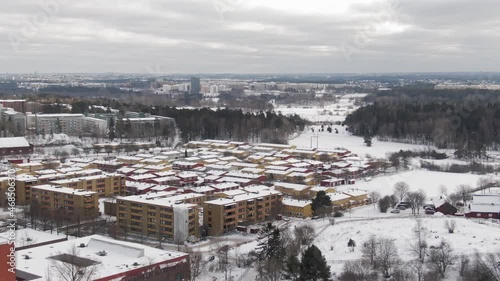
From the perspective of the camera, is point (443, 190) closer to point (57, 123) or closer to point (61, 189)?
point (61, 189)

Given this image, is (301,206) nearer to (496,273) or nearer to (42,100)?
(496,273)

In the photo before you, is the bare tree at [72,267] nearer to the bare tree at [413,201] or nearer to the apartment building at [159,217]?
the apartment building at [159,217]

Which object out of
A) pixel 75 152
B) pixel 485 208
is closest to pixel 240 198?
pixel 485 208

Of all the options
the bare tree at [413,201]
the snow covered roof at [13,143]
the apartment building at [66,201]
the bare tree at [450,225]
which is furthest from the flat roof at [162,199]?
the snow covered roof at [13,143]

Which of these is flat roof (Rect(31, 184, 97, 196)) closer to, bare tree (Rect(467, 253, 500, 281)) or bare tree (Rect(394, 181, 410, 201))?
bare tree (Rect(394, 181, 410, 201))

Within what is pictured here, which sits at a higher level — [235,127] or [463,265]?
[235,127]

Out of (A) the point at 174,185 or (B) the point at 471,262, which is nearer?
(B) the point at 471,262

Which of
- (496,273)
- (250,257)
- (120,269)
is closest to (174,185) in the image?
(250,257)
